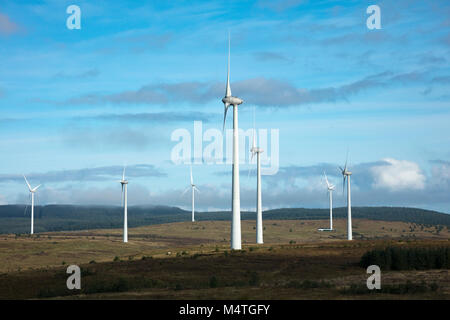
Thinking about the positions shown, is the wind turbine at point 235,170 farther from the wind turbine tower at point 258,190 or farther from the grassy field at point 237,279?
the wind turbine tower at point 258,190

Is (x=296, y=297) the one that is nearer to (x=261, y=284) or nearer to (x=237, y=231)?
(x=261, y=284)

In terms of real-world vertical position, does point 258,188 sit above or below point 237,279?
above

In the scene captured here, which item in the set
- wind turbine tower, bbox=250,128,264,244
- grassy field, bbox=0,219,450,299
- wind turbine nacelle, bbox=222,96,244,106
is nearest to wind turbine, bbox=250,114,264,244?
wind turbine tower, bbox=250,128,264,244

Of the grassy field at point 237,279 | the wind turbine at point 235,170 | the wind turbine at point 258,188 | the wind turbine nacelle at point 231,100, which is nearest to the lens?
the grassy field at point 237,279

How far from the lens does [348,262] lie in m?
71.2

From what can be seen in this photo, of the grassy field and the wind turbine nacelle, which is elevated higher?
the wind turbine nacelle

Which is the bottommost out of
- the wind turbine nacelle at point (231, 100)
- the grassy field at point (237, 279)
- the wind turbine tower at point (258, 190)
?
the grassy field at point (237, 279)

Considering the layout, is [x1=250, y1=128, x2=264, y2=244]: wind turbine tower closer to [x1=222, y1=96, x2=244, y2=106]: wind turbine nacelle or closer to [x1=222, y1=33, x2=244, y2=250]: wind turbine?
[x1=222, y1=33, x2=244, y2=250]: wind turbine

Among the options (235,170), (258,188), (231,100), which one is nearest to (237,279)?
(235,170)

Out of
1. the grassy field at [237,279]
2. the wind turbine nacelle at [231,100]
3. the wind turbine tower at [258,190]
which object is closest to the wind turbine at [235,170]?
the wind turbine nacelle at [231,100]

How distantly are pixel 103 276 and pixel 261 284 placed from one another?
673 inches

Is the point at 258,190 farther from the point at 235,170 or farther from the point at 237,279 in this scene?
the point at 237,279

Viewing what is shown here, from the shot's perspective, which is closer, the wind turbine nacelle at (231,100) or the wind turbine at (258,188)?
the wind turbine nacelle at (231,100)
